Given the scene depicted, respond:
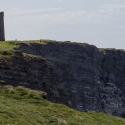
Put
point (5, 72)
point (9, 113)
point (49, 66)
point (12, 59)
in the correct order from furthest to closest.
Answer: point (49, 66)
point (12, 59)
point (5, 72)
point (9, 113)

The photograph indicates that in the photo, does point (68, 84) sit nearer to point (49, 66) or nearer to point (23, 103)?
point (49, 66)

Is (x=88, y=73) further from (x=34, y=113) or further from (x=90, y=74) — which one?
(x=34, y=113)

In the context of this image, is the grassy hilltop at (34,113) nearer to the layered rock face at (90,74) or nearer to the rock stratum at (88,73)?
the rock stratum at (88,73)

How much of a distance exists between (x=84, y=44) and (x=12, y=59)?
92634mm

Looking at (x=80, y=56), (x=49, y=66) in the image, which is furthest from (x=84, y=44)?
(x=49, y=66)

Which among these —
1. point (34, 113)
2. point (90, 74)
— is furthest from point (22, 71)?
point (90, 74)

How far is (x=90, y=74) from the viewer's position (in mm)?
132625

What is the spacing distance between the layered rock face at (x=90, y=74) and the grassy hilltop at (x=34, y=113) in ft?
236

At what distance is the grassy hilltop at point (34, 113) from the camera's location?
2108 cm

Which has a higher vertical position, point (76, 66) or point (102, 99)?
point (76, 66)

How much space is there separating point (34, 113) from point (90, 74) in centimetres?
11013

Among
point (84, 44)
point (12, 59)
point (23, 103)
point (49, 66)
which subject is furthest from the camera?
point (84, 44)

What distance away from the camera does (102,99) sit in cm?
13975

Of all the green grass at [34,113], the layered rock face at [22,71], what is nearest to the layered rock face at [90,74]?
the layered rock face at [22,71]
